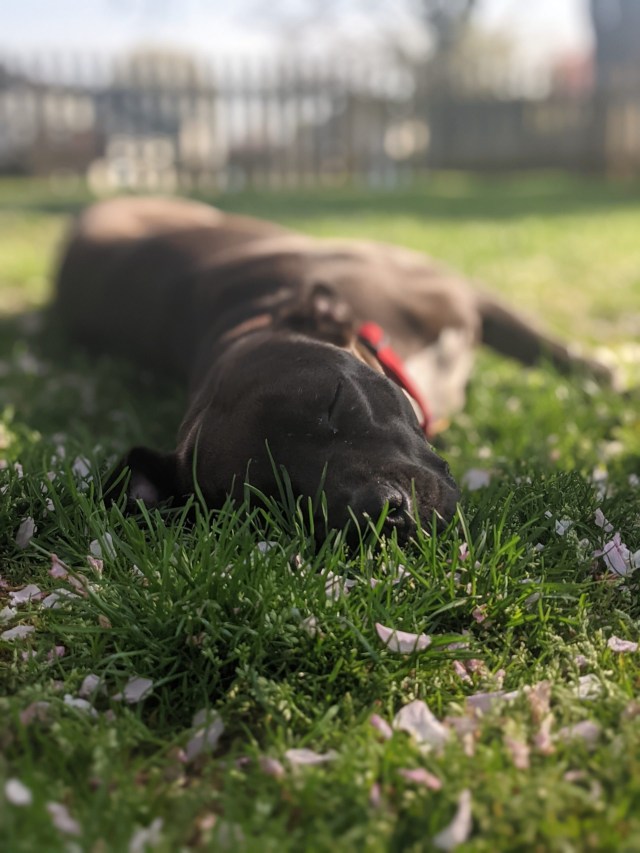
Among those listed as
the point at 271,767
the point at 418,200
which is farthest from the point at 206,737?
the point at 418,200

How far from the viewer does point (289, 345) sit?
2.88 meters

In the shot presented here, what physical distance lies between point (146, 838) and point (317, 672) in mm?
588

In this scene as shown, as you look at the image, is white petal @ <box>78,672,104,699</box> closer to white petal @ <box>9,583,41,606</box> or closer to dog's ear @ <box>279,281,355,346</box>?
white petal @ <box>9,583,41,606</box>

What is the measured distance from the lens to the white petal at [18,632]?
217 cm

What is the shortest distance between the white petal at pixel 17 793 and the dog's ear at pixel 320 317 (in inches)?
68.7

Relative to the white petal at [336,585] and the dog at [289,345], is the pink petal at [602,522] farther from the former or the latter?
the white petal at [336,585]

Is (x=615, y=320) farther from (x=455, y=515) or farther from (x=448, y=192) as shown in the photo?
(x=448, y=192)

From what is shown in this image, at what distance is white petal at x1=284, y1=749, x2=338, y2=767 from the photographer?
5.88 ft

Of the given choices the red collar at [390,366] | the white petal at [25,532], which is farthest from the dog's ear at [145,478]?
the red collar at [390,366]

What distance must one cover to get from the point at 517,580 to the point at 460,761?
2.03ft

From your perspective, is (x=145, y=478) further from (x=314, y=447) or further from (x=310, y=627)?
(x=310, y=627)

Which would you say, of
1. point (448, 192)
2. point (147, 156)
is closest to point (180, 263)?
point (448, 192)

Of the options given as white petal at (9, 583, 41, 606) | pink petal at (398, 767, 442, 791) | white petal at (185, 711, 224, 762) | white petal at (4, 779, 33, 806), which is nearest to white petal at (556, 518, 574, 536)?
pink petal at (398, 767, 442, 791)

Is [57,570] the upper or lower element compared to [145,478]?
lower
